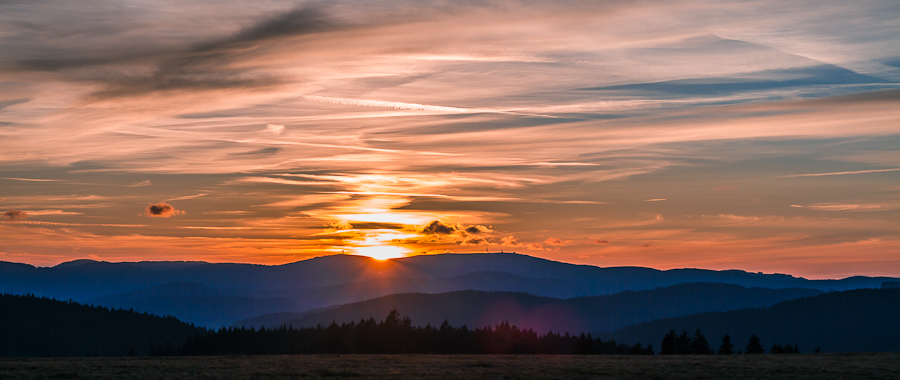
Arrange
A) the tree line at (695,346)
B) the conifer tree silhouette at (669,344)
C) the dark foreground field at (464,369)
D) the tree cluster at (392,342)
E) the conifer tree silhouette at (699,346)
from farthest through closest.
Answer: the tree cluster at (392,342) < the conifer tree silhouette at (669,344) < the tree line at (695,346) < the conifer tree silhouette at (699,346) < the dark foreground field at (464,369)

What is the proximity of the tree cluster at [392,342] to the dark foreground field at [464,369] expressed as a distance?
234ft

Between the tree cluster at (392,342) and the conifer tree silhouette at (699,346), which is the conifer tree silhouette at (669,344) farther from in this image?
the tree cluster at (392,342)

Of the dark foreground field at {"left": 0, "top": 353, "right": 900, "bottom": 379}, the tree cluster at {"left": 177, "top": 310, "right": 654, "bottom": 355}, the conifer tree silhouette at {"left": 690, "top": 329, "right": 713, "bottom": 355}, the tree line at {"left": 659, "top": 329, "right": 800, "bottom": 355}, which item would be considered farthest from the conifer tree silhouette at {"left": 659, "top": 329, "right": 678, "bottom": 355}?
the dark foreground field at {"left": 0, "top": 353, "right": 900, "bottom": 379}

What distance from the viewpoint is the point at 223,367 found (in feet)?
171

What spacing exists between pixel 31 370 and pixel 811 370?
54.3 metres

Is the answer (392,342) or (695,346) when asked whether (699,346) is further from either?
(392,342)

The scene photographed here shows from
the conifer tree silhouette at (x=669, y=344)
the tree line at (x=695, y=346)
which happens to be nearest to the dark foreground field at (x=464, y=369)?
the tree line at (x=695, y=346)

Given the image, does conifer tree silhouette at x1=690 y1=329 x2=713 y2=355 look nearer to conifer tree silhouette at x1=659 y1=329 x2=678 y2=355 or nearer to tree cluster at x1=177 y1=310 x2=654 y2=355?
conifer tree silhouette at x1=659 y1=329 x2=678 y2=355

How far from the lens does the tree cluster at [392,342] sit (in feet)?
443

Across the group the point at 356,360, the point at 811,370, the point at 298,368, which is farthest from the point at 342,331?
the point at 811,370

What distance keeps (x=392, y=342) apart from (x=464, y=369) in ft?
281

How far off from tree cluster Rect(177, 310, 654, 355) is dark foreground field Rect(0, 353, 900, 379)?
7121 centimetres

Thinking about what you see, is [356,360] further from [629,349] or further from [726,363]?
[629,349]

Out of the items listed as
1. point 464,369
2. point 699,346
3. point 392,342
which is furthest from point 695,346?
point 464,369
